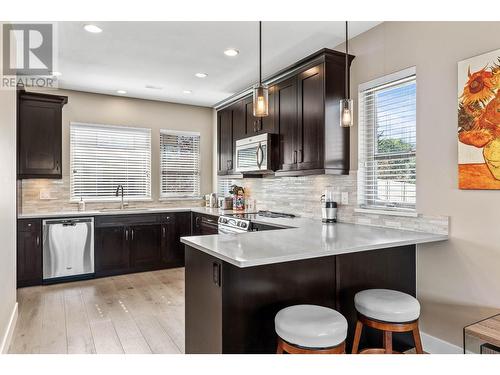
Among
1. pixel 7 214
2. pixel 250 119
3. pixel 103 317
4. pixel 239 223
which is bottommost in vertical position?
pixel 103 317

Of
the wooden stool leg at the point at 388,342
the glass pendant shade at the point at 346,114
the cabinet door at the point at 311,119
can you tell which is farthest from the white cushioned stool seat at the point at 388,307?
the cabinet door at the point at 311,119

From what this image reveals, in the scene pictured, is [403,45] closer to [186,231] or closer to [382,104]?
[382,104]

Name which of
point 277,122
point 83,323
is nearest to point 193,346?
point 83,323

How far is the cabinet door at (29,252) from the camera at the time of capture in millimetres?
4293

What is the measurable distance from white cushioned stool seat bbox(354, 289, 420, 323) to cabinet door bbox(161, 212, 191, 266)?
369cm

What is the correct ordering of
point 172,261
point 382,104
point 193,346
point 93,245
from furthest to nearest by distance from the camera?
point 172,261 → point 93,245 → point 382,104 → point 193,346

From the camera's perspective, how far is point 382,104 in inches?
120

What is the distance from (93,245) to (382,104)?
4070 millimetres

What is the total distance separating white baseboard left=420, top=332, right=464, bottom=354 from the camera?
2.46 metres

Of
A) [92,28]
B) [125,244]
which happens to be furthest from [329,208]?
[125,244]

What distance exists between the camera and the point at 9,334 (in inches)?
109

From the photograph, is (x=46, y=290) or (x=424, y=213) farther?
(x=46, y=290)

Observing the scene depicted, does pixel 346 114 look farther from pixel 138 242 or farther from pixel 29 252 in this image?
pixel 29 252

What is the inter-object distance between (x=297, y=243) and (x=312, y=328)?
622 millimetres
